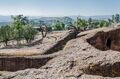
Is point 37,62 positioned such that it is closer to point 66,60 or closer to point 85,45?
point 85,45

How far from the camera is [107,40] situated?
28078 millimetres

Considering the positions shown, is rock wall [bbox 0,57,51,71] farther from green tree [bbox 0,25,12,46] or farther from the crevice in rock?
green tree [bbox 0,25,12,46]

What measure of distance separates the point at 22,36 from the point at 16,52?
1945 inches

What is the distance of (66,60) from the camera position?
11617 millimetres

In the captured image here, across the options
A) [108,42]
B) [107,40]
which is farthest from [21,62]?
[108,42]

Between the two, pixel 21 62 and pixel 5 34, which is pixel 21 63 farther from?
pixel 5 34

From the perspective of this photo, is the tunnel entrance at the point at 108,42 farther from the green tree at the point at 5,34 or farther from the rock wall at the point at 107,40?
the green tree at the point at 5,34

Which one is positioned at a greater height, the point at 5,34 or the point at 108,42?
the point at 108,42

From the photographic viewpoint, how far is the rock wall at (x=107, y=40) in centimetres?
2538

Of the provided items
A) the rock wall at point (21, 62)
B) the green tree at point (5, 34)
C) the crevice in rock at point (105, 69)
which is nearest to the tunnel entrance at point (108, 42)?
the rock wall at point (21, 62)

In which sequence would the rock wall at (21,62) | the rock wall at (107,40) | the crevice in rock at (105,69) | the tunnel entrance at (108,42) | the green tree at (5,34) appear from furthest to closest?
1. the green tree at (5,34)
2. the tunnel entrance at (108,42)
3. the rock wall at (107,40)
4. the rock wall at (21,62)
5. the crevice in rock at (105,69)

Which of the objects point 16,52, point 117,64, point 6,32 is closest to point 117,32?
point 16,52

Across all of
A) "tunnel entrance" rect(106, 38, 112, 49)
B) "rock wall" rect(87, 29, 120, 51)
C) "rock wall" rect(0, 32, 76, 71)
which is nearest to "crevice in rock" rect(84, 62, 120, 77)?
"rock wall" rect(0, 32, 76, 71)

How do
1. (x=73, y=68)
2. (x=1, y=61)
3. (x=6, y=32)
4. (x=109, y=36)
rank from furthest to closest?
(x=6, y=32), (x=109, y=36), (x=1, y=61), (x=73, y=68)
